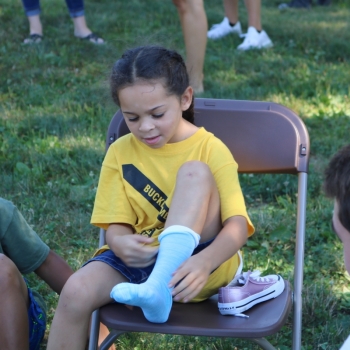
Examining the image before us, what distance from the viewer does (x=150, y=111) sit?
2.44 m

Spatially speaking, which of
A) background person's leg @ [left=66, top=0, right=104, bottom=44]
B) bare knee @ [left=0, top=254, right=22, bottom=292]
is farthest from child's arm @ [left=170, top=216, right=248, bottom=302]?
background person's leg @ [left=66, top=0, right=104, bottom=44]

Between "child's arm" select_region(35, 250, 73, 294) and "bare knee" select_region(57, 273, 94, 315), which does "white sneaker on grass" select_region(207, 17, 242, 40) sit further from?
"bare knee" select_region(57, 273, 94, 315)

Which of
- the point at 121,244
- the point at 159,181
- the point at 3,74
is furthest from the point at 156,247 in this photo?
the point at 3,74

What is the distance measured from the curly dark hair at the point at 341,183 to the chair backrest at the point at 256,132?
85cm

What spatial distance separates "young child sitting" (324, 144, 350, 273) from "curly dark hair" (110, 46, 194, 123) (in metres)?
0.84

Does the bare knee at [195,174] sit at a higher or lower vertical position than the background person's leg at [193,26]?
higher

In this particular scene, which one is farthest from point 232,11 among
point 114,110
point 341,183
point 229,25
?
point 341,183

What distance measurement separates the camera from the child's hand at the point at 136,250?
7.63ft

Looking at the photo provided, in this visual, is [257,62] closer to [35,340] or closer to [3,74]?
[3,74]

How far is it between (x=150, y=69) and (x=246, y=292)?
0.84m

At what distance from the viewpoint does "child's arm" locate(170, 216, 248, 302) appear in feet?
7.05

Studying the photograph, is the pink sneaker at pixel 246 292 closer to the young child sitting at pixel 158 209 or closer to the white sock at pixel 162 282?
the young child sitting at pixel 158 209

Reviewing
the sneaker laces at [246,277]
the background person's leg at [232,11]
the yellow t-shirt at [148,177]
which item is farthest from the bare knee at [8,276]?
the background person's leg at [232,11]

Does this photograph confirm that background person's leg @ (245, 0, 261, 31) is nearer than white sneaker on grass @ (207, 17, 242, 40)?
Yes
